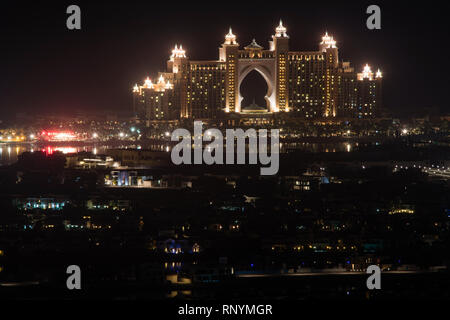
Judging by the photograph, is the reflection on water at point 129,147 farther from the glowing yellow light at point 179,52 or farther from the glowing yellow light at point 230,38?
the glowing yellow light at point 230,38

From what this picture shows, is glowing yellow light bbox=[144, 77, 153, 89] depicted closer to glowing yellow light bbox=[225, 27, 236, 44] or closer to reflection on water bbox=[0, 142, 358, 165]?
glowing yellow light bbox=[225, 27, 236, 44]

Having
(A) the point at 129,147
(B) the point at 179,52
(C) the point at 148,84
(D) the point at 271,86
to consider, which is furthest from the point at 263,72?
(A) the point at 129,147

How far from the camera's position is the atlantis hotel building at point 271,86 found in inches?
1927

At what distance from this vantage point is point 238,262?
1644cm

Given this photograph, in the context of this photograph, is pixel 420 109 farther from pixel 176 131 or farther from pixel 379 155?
pixel 379 155

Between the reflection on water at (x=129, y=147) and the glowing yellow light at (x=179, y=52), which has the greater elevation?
the glowing yellow light at (x=179, y=52)

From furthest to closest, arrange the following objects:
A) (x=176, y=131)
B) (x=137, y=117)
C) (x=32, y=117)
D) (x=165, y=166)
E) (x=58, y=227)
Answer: (x=32, y=117), (x=137, y=117), (x=176, y=131), (x=165, y=166), (x=58, y=227)

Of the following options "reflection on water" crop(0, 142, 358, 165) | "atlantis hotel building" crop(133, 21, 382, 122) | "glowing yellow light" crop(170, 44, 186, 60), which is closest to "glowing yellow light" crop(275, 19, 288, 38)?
"atlantis hotel building" crop(133, 21, 382, 122)

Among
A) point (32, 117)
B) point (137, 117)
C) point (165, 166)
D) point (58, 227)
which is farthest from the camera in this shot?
point (32, 117)

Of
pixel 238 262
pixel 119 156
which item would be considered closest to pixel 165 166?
pixel 119 156

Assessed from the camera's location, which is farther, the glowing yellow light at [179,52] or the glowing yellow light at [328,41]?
the glowing yellow light at [179,52]

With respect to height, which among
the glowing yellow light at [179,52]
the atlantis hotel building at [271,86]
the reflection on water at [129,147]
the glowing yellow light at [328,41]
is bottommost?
the reflection on water at [129,147]

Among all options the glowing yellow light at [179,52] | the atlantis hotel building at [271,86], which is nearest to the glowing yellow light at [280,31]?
the atlantis hotel building at [271,86]
